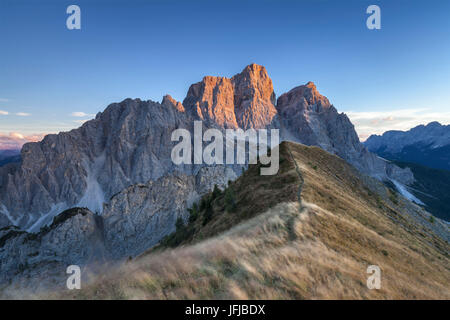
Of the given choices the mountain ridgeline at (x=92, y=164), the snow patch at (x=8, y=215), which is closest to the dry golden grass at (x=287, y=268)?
the mountain ridgeline at (x=92, y=164)

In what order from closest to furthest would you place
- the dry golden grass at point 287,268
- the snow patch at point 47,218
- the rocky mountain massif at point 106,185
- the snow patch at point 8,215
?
the dry golden grass at point 287,268, the rocky mountain massif at point 106,185, the snow patch at point 47,218, the snow patch at point 8,215

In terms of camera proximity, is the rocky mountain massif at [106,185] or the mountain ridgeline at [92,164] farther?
the mountain ridgeline at [92,164]

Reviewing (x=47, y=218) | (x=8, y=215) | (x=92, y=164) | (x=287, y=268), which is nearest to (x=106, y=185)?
(x=92, y=164)

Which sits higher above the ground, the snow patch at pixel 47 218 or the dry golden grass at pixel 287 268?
the dry golden grass at pixel 287 268

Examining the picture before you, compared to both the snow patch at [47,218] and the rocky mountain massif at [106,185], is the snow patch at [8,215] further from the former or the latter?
the snow patch at [47,218]

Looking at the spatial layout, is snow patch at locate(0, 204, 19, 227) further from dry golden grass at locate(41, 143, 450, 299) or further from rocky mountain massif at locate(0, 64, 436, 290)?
dry golden grass at locate(41, 143, 450, 299)

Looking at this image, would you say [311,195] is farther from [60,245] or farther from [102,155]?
[102,155]

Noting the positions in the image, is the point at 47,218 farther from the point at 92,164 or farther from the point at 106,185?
the point at 92,164

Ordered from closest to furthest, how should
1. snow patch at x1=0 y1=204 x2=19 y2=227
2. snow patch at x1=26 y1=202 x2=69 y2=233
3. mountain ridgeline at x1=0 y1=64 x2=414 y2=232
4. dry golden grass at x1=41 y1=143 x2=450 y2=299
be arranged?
dry golden grass at x1=41 y1=143 x2=450 y2=299, snow patch at x1=26 y1=202 x2=69 y2=233, snow patch at x1=0 y1=204 x2=19 y2=227, mountain ridgeline at x1=0 y1=64 x2=414 y2=232

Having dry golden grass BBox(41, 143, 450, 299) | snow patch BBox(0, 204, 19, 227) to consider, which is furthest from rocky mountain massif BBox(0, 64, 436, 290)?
dry golden grass BBox(41, 143, 450, 299)
